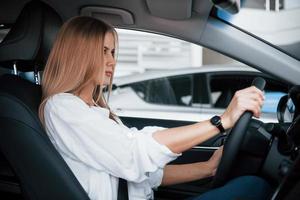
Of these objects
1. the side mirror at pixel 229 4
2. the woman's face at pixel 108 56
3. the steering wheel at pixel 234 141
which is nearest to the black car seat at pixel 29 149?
the woman's face at pixel 108 56

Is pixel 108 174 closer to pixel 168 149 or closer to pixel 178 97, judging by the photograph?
pixel 168 149

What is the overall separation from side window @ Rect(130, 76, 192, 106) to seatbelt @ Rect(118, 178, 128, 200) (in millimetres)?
2719

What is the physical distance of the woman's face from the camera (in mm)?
1849

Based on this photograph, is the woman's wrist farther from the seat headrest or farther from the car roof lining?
the seat headrest

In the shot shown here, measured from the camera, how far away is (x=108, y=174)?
174 centimetres

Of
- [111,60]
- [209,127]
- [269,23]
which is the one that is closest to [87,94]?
[111,60]

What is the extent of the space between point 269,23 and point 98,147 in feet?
3.03

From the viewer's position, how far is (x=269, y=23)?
213cm

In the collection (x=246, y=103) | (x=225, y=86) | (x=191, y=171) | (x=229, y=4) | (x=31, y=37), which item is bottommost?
(x=225, y=86)

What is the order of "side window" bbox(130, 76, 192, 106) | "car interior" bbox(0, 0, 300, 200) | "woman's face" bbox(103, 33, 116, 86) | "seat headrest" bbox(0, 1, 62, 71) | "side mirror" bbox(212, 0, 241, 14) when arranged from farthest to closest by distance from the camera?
"side window" bbox(130, 76, 192, 106) → "seat headrest" bbox(0, 1, 62, 71) → "woman's face" bbox(103, 33, 116, 86) → "car interior" bbox(0, 0, 300, 200) → "side mirror" bbox(212, 0, 241, 14)

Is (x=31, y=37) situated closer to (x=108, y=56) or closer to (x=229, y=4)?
(x=108, y=56)

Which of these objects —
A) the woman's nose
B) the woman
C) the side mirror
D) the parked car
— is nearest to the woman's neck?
the woman

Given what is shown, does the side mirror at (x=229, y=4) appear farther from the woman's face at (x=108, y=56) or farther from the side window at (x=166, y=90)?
the side window at (x=166, y=90)

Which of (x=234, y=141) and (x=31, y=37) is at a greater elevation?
(x=31, y=37)
